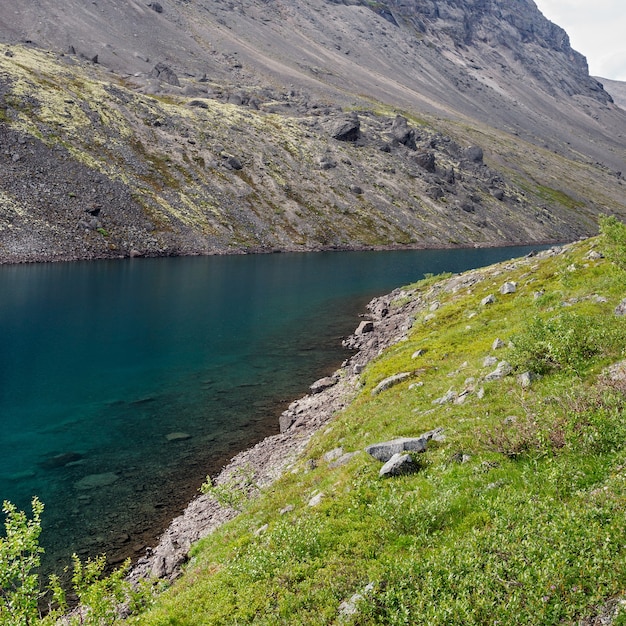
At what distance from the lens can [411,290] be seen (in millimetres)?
70688

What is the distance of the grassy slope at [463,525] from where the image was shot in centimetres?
862

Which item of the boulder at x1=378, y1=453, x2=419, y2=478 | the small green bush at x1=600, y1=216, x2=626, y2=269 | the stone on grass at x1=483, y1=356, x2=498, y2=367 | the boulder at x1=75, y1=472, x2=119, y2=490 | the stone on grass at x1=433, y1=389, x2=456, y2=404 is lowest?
the boulder at x1=75, y1=472, x2=119, y2=490

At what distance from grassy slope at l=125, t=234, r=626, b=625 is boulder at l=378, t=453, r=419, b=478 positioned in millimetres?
352

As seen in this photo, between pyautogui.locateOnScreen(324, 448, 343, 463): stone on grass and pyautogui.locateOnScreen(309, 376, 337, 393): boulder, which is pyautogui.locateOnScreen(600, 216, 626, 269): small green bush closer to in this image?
pyautogui.locateOnScreen(309, 376, 337, 393): boulder

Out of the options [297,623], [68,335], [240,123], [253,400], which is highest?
[240,123]

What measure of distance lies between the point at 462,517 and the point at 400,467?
336cm

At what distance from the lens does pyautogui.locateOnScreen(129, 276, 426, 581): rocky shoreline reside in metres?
18.5

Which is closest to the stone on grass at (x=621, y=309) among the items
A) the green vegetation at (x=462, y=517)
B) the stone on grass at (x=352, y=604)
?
the green vegetation at (x=462, y=517)

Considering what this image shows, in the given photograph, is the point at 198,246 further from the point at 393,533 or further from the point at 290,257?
the point at 393,533

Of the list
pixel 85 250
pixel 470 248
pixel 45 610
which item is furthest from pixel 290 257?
pixel 45 610

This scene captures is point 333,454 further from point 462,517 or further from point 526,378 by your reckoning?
point 462,517

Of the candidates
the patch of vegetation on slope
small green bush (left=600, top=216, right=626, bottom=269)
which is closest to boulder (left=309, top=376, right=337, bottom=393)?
small green bush (left=600, top=216, right=626, bottom=269)

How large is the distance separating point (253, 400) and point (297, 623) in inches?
1048

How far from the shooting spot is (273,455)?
25.9 metres
